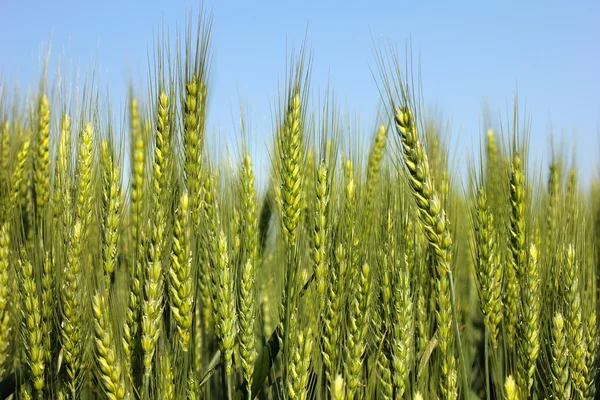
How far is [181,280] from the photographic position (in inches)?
83.7

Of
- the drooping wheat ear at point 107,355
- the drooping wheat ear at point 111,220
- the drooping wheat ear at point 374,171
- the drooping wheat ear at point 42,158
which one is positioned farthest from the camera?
the drooping wheat ear at point 42,158

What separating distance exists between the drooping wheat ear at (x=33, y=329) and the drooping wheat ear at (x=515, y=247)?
5.70 ft

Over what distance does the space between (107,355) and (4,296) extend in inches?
34.4

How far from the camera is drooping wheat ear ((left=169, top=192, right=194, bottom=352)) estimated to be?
212 cm

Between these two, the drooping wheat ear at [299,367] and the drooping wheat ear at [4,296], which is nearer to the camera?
the drooping wheat ear at [299,367]

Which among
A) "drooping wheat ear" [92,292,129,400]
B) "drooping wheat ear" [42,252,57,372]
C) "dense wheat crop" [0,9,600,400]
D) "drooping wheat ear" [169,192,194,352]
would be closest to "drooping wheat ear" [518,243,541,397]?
"dense wheat crop" [0,9,600,400]

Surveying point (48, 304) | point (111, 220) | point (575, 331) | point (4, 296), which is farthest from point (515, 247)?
point (4, 296)

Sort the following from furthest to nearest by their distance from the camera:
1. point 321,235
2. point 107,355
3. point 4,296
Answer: point 4,296 → point 321,235 → point 107,355

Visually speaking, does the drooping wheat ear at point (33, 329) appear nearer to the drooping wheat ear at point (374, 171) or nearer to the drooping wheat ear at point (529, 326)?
the drooping wheat ear at point (374, 171)

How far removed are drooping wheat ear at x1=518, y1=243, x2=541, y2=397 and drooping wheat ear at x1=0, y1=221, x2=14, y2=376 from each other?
200 cm

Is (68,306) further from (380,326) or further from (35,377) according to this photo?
(380,326)

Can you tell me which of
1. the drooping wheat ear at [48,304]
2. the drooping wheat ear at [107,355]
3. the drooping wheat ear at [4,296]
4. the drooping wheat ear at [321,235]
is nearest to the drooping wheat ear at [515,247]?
the drooping wheat ear at [321,235]

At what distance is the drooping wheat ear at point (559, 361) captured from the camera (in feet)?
7.74

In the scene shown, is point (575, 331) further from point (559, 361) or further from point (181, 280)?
point (181, 280)
